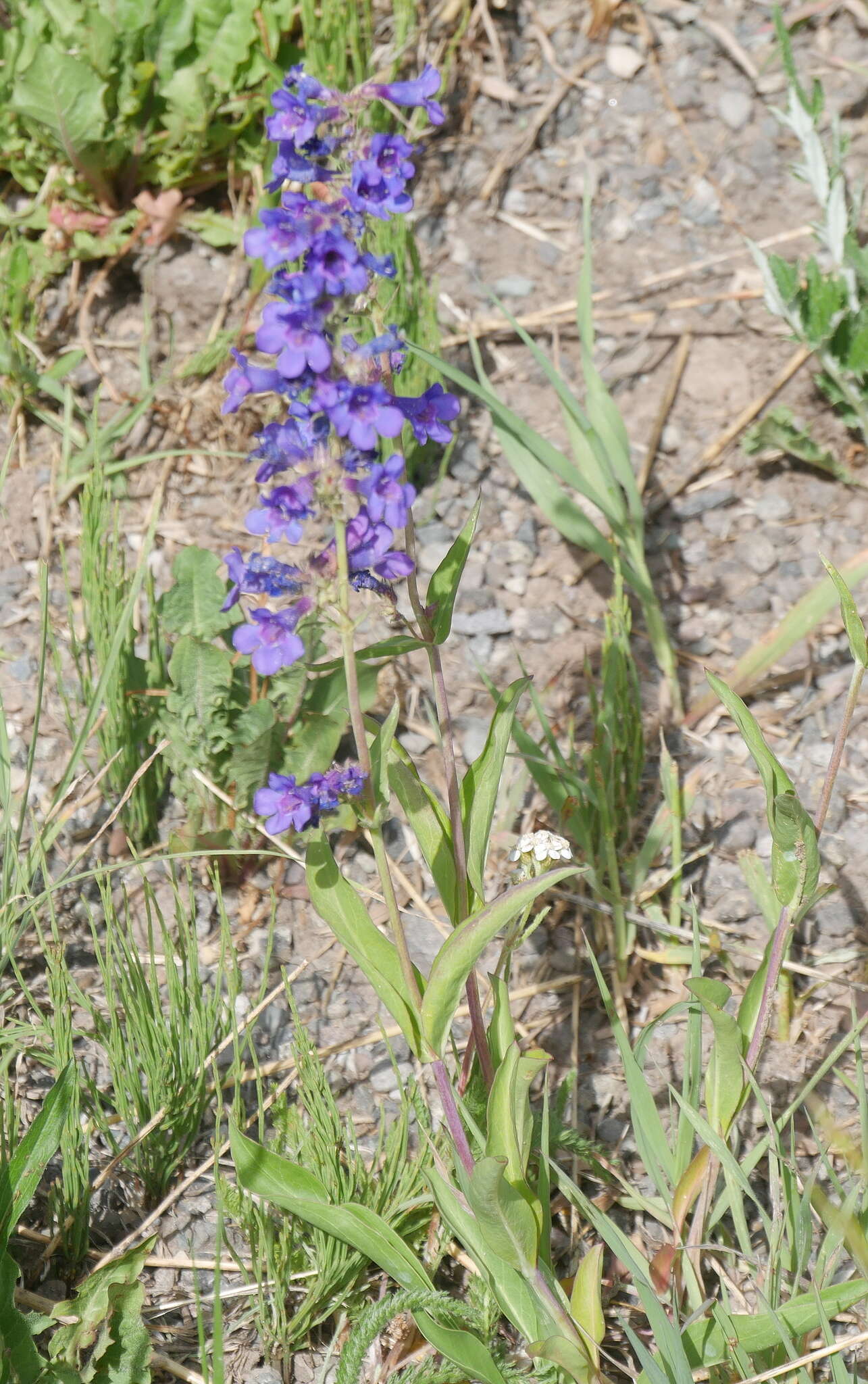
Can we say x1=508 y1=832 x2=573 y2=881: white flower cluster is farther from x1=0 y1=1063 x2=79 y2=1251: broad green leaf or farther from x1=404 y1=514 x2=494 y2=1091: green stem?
x1=0 y1=1063 x2=79 y2=1251: broad green leaf

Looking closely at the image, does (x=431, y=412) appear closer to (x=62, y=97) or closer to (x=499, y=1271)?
(x=499, y=1271)

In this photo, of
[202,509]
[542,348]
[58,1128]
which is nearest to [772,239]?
[542,348]

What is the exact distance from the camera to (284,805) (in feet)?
5.04

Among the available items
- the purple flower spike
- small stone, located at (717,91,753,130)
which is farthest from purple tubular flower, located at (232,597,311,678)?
small stone, located at (717,91,753,130)

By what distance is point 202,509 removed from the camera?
2906 mm

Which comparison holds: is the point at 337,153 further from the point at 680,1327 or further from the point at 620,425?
the point at 680,1327

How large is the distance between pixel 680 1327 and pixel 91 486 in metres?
1.79

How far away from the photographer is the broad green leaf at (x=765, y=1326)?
1421 millimetres

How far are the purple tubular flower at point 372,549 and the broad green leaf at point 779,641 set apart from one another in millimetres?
1175

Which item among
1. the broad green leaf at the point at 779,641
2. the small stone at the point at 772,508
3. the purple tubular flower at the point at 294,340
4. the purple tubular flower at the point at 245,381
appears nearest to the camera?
the purple tubular flower at the point at 294,340

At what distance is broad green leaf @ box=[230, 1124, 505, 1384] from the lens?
1.46 metres

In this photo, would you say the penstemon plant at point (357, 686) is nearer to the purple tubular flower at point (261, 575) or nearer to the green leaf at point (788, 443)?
the purple tubular flower at point (261, 575)

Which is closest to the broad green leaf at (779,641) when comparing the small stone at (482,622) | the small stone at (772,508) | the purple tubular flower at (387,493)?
the small stone at (772,508)

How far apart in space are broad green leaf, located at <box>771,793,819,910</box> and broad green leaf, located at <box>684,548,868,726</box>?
2.91 feet
